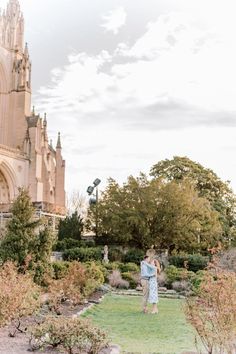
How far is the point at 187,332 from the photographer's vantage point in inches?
400

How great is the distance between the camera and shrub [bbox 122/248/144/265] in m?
29.3

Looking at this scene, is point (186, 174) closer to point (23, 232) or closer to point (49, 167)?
point (49, 167)

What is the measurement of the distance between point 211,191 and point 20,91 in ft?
64.3

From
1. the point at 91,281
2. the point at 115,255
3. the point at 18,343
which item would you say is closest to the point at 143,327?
the point at 18,343

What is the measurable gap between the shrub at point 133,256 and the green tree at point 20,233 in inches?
521

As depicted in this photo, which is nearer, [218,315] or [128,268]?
[218,315]

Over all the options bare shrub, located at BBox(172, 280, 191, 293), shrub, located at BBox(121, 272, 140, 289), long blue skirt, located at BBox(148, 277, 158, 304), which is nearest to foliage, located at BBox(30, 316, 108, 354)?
long blue skirt, located at BBox(148, 277, 158, 304)

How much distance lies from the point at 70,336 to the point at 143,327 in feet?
12.7

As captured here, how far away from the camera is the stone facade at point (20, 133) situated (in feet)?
134

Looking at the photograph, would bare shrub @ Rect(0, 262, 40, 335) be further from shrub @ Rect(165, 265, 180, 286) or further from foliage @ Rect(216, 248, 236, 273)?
foliage @ Rect(216, 248, 236, 273)

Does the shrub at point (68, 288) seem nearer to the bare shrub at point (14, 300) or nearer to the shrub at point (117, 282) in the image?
the bare shrub at point (14, 300)

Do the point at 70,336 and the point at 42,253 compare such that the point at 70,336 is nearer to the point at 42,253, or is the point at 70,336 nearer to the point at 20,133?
the point at 42,253

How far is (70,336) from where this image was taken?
708 cm

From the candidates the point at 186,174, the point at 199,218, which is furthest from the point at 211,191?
the point at 199,218
